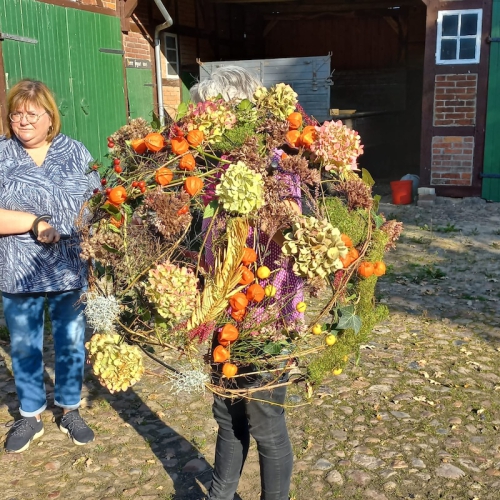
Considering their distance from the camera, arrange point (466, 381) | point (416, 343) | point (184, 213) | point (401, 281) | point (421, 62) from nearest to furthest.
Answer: point (184, 213) → point (466, 381) → point (416, 343) → point (401, 281) → point (421, 62)

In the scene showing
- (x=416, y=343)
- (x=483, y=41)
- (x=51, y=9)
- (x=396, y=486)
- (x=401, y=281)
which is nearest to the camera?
(x=396, y=486)

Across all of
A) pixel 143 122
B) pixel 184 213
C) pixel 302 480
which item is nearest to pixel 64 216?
pixel 143 122

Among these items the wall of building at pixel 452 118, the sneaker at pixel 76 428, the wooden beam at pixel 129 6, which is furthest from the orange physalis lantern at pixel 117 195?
the wooden beam at pixel 129 6

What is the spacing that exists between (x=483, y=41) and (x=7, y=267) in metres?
8.36

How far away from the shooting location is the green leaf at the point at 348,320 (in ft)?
7.10

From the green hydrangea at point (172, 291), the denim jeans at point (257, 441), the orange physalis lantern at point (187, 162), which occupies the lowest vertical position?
the denim jeans at point (257, 441)

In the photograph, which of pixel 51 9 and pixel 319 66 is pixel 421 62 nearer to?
pixel 319 66

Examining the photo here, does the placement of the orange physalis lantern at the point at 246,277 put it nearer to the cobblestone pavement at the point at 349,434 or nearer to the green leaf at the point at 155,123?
the cobblestone pavement at the point at 349,434

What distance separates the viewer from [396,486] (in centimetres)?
293

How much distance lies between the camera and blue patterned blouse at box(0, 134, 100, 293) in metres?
2.96

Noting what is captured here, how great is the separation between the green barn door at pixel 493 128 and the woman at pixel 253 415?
8082 millimetres

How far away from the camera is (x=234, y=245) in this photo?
6.54ft

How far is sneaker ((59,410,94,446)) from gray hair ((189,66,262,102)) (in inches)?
73.2

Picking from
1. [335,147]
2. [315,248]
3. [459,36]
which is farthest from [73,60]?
[315,248]
